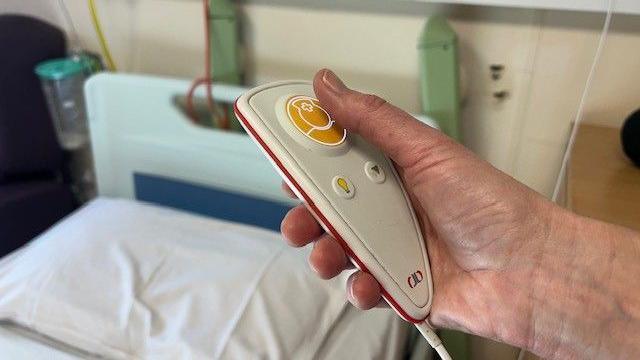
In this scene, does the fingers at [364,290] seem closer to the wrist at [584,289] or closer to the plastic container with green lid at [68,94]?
the wrist at [584,289]

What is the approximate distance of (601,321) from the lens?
0.62 meters

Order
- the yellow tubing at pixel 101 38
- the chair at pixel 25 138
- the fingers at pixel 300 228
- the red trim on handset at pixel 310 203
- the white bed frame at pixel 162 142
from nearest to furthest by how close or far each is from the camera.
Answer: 1. the red trim on handset at pixel 310 203
2. the fingers at pixel 300 228
3. the white bed frame at pixel 162 142
4. the chair at pixel 25 138
5. the yellow tubing at pixel 101 38

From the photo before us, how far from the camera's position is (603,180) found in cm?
85

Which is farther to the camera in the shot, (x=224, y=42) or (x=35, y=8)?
(x=35, y=8)

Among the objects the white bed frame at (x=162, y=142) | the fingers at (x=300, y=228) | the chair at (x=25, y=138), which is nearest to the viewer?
the fingers at (x=300, y=228)

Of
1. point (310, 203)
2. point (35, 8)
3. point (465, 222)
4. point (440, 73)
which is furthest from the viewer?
point (35, 8)

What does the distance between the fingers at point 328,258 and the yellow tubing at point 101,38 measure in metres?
0.97

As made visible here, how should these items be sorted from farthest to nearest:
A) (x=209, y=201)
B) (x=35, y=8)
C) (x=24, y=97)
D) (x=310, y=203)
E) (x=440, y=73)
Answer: (x=35, y=8) → (x=24, y=97) → (x=209, y=201) → (x=440, y=73) → (x=310, y=203)

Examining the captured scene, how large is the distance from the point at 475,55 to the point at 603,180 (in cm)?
33

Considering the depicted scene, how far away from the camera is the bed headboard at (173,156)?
1.10 meters

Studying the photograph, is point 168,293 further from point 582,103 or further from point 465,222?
point 582,103

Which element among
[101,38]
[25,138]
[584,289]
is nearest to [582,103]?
[584,289]

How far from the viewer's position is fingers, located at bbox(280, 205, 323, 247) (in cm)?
66

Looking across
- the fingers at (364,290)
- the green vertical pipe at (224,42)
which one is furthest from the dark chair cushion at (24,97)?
the fingers at (364,290)
